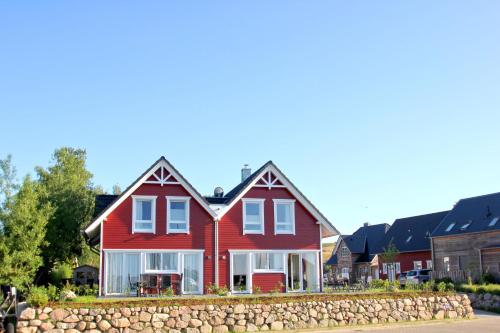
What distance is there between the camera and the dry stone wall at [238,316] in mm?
22562

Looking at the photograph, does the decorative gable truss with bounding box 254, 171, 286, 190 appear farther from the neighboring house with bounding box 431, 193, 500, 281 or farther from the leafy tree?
the leafy tree

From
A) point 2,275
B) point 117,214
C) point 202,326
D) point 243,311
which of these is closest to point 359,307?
point 243,311

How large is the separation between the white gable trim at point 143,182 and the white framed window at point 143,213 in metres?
0.59

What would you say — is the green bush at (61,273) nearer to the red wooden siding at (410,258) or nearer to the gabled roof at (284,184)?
the gabled roof at (284,184)

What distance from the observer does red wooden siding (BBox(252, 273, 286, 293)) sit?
32.8 m

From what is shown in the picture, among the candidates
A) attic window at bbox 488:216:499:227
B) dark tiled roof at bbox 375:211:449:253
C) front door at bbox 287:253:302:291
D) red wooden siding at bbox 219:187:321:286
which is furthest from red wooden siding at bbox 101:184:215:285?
dark tiled roof at bbox 375:211:449:253

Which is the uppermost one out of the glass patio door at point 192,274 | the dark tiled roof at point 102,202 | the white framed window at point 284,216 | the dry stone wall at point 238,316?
the dark tiled roof at point 102,202

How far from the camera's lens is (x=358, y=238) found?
2943 inches

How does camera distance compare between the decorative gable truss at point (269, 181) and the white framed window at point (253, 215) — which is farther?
the decorative gable truss at point (269, 181)

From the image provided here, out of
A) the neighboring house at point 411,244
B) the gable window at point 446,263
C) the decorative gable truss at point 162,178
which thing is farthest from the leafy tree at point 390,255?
the decorative gable truss at point 162,178

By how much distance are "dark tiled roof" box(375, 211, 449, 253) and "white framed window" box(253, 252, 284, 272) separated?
3023 cm

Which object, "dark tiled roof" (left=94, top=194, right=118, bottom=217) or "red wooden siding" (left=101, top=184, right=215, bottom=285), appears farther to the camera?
"dark tiled roof" (left=94, top=194, right=118, bottom=217)

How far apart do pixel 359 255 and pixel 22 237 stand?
46.4 m

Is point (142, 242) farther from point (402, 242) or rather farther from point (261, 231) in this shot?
point (402, 242)
